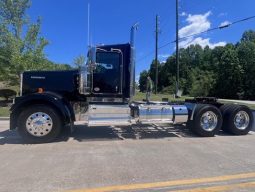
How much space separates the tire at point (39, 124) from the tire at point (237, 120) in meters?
4.93

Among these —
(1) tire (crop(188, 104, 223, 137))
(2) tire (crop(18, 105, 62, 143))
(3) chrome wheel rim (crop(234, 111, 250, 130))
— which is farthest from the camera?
(3) chrome wheel rim (crop(234, 111, 250, 130))

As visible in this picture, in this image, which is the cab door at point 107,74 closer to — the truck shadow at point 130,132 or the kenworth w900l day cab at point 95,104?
the kenworth w900l day cab at point 95,104

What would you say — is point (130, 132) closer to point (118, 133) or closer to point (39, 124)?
point (118, 133)

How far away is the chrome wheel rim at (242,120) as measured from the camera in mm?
10641

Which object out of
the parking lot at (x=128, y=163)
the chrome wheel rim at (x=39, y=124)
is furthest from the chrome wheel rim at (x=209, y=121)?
the chrome wheel rim at (x=39, y=124)

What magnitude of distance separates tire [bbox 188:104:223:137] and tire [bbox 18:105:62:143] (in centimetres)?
381

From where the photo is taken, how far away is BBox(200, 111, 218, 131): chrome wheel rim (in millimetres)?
10203

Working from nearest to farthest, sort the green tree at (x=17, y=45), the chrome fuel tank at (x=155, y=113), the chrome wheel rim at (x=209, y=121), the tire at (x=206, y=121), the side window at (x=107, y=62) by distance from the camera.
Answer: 1. the side window at (x=107, y=62)
2. the chrome fuel tank at (x=155, y=113)
3. the tire at (x=206, y=121)
4. the chrome wheel rim at (x=209, y=121)
5. the green tree at (x=17, y=45)

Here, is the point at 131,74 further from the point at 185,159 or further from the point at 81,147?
the point at 185,159

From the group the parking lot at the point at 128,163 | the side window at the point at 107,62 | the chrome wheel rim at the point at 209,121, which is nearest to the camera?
the parking lot at the point at 128,163

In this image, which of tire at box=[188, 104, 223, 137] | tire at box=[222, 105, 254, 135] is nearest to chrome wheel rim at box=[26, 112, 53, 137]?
tire at box=[188, 104, 223, 137]

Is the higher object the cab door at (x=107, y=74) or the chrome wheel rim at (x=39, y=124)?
the cab door at (x=107, y=74)

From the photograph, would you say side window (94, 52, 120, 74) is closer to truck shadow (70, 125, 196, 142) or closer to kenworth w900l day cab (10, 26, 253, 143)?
kenworth w900l day cab (10, 26, 253, 143)

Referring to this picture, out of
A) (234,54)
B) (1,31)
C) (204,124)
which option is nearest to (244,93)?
(234,54)
